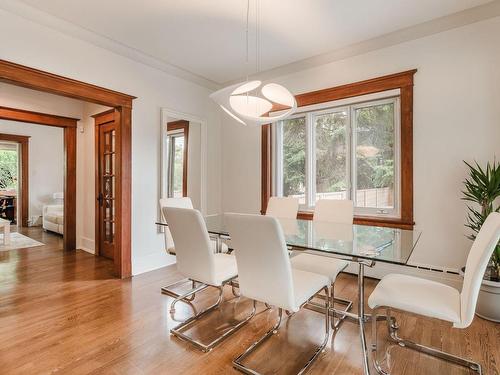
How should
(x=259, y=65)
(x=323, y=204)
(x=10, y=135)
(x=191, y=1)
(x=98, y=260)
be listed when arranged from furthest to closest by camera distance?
(x=10, y=135), (x=98, y=260), (x=259, y=65), (x=323, y=204), (x=191, y=1)

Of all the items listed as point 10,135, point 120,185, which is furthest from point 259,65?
point 10,135

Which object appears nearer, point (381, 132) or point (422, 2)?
point (422, 2)

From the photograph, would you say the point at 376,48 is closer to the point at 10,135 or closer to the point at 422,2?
the point at 422,2

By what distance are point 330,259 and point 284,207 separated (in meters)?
0.88

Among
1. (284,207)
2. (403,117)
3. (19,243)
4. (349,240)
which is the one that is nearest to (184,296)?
(284,207)

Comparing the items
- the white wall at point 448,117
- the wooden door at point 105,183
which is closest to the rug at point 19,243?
the wooden door at point 105,183

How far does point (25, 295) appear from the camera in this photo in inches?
112

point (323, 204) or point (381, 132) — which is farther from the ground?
point (381, 132)

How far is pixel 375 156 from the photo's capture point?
11.1 ft

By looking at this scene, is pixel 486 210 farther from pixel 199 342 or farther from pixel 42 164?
pixel 42 164

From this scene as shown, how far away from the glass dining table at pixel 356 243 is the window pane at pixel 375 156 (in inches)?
37.9

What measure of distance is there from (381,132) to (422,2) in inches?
51.8

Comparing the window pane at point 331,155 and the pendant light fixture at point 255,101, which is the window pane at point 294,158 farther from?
the pendant light fixture at point 255,101

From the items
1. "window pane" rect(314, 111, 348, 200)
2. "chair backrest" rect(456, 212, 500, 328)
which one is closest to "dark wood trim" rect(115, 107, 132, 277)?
"window pane" rect(314, 111, 348, 200)
